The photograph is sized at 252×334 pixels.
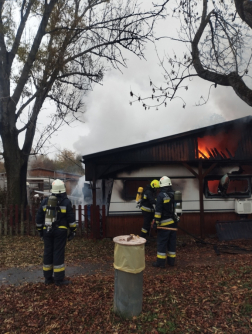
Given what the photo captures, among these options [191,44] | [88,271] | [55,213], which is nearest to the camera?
[55,213]

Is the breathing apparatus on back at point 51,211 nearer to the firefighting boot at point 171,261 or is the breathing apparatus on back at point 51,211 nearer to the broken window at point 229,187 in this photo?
the firefighting boot at point 171,261

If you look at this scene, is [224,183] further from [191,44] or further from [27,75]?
[27,75]

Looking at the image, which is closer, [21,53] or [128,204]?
[128,204]

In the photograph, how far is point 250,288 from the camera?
4273mm

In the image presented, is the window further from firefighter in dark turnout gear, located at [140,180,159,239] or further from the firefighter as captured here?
the firefighter

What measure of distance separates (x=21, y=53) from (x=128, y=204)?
25.9ft

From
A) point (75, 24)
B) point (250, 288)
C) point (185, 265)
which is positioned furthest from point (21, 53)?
point (250, 288)

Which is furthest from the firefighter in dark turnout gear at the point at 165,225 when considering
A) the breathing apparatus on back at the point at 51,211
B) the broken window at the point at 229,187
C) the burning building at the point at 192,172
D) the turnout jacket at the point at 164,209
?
the broken window at the point at 229,187

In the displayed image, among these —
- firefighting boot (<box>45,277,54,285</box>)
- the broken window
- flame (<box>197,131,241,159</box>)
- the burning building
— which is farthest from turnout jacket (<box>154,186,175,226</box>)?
the broken window

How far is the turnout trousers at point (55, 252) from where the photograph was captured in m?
4.86

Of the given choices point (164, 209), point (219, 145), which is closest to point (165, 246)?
point (164, 209)

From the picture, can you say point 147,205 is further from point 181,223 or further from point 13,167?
point 13,167

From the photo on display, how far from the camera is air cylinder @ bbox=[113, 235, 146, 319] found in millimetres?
3494

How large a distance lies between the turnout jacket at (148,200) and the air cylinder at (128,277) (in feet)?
15.5
